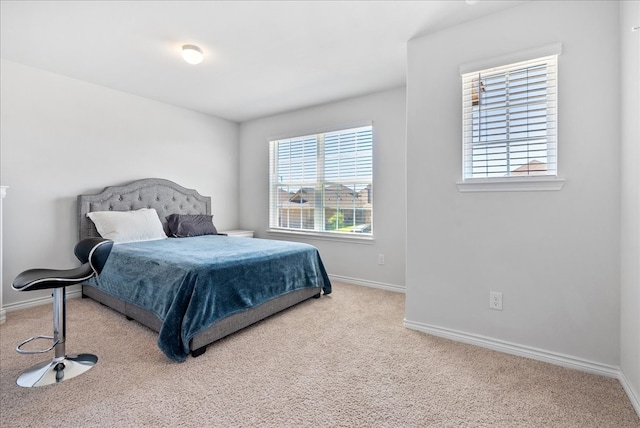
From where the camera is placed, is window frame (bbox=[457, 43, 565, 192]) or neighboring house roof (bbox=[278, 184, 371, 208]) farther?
neighboring house roof (bbox=[278, 184, 371, 208])

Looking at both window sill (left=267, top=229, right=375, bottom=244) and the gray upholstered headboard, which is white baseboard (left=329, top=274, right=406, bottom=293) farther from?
the gray upholstered headboard

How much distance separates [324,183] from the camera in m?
4.17

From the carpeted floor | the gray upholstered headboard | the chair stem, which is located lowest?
the carpeted floor

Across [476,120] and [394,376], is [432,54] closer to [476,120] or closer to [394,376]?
[476,120]

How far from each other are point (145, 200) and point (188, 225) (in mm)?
615

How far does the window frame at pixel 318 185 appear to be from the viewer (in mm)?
3805

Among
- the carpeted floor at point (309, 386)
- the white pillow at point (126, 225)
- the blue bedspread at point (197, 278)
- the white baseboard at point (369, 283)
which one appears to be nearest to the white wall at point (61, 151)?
the white pillow at point (126, 225)

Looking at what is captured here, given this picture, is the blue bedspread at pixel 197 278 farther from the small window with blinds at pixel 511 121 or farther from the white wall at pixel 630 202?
the white wall at pixel 630 202

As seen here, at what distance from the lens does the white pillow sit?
10.5ft

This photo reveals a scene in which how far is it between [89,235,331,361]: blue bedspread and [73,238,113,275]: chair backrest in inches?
16.9

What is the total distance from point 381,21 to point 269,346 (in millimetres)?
2554

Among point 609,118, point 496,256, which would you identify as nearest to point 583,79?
point 609,118

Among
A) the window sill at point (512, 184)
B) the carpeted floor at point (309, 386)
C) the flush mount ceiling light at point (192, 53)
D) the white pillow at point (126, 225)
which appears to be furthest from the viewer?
the white pillow at point (126, 225)

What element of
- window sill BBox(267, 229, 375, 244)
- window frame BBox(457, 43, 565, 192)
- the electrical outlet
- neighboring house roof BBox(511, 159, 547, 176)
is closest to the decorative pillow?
window sill BBox(267, 229, 375, 244)
